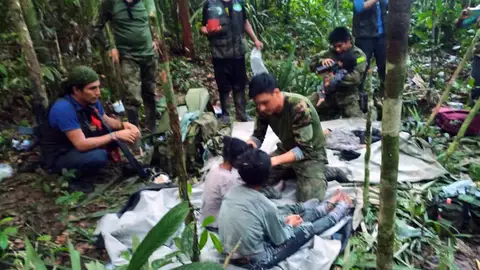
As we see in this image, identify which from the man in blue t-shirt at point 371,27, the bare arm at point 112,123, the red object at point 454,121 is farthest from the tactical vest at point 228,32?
the red object at point 454,121

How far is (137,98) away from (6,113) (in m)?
1.75

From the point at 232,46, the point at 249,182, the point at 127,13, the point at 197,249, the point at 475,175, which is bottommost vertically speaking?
the point at 475,175

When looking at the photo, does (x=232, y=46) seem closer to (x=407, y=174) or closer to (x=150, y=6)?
(x=407, y=174)

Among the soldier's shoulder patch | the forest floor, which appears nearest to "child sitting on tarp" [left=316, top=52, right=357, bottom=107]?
the forest floor

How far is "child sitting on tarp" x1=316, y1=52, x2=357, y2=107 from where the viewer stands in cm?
532

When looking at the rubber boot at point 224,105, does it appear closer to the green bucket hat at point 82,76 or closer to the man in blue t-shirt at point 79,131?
the man in blue t-shirt at point 79,131

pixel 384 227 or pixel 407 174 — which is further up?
pixel 384 227

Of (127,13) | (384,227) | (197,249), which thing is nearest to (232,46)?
(127,13)

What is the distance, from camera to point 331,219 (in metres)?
3.35

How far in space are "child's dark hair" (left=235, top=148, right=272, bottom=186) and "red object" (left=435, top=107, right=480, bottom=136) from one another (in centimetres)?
298

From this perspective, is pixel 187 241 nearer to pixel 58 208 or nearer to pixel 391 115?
pixel 391 115

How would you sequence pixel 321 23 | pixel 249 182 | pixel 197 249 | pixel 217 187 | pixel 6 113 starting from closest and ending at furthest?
pixel 197 249 → pixel 249 182 → pixel 217 187 → pixel 6 113 → pixel 321 23

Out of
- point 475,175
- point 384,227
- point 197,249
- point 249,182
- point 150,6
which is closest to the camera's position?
point 384,227

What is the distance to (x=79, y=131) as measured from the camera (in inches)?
150
